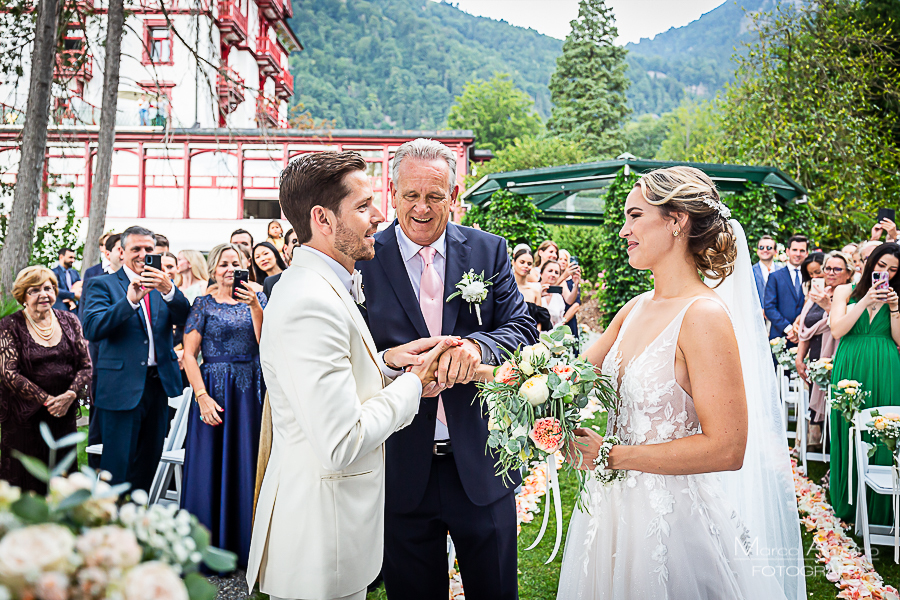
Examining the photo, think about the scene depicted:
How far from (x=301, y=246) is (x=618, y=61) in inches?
1939

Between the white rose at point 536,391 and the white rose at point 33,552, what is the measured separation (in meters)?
1.58

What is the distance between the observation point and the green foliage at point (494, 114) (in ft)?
189

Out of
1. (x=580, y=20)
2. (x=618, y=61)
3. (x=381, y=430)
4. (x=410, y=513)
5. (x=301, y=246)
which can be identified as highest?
(x=580, y=20)

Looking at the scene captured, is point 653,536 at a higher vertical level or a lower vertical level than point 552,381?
lower

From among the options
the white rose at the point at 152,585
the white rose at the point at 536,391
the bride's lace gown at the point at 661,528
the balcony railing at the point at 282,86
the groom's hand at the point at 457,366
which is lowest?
the bride's lace gown at the point at 661,528

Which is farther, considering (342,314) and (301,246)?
(301,246)

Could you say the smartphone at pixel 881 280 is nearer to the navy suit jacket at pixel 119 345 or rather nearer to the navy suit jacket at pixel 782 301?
the navy suit jacket at pixel 782 301

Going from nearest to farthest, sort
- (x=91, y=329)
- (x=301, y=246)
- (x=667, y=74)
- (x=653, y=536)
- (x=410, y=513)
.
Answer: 1. (x=301, y=246)
2. (x=653, y=536)
3. (x=410, y=513)
4. (x=91, y=329)
5. (x=667, y=74)

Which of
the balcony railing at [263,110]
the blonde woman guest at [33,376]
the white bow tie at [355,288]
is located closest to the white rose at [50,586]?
the white bow tie at [355,288]

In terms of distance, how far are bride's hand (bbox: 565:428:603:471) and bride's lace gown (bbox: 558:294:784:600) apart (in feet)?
0.62

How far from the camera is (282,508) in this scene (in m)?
1.98

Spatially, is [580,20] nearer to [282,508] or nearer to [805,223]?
[805,223]

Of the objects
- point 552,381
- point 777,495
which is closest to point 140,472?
point 552,381

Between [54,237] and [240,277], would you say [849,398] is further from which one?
[54,237]
